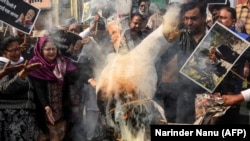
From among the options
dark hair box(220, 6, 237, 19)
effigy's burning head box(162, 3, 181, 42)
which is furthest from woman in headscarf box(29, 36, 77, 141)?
dark hair box(220, 6, 237, 19)

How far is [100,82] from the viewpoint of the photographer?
168 inches

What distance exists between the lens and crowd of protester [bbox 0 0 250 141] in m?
4.11

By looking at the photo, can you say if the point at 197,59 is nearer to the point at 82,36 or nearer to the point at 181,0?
the point at 181,0

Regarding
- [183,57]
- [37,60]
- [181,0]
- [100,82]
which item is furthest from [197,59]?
[37,60]

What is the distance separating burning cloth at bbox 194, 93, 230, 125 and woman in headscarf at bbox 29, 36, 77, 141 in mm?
1179

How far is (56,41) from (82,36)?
25 cm

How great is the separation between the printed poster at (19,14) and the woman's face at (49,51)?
223 millimetres

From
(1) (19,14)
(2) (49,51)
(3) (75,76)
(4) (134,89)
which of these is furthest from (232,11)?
(1) (19,14)

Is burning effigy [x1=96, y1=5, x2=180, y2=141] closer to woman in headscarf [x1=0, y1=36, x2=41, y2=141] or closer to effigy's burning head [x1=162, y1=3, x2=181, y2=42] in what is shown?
effigy's burning head [x1=162, y1=3, x2=181, y2=42]

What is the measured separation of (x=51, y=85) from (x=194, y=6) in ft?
4.94

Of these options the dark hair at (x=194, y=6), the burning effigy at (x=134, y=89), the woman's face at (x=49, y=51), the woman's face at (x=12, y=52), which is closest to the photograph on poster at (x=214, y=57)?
the dark hair at (x=194, y=6)

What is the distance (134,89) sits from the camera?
418 cm

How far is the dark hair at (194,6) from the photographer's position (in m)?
4.02

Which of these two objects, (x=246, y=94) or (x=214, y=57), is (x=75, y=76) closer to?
(x=214, y=57)
